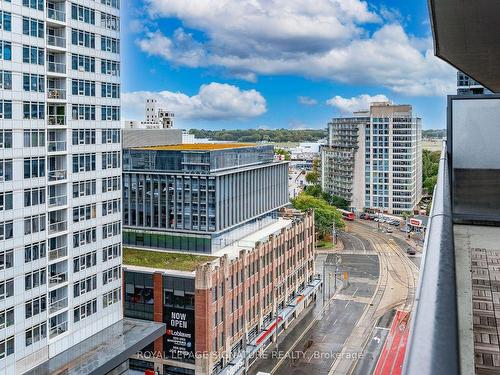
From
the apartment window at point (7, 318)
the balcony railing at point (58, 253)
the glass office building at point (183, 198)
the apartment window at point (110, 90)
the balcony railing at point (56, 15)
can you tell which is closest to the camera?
the apartment window at point (7, 318)

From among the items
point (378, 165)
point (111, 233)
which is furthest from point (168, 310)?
point (378, 165)

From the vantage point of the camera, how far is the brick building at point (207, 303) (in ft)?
86.8

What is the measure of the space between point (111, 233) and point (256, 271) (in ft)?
39.3

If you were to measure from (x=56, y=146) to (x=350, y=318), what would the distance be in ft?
86.2

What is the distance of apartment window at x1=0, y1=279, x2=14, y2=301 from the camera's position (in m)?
16.6

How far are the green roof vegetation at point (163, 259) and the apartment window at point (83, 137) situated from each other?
9.93m

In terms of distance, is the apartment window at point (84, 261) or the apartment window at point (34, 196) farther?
the apartment window at point (84, 261)

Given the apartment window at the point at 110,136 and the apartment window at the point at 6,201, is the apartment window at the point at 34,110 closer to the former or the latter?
the apartment window at the point at 6,201

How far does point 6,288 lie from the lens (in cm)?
1681

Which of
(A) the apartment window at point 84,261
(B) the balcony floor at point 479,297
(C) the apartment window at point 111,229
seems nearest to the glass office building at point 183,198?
(C) the apartment window at point 111,229

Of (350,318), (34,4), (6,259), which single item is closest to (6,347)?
(6,259)

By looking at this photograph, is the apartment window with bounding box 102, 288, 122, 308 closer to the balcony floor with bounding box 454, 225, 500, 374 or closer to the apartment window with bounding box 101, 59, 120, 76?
the apartment window with bounding box 101, 59, 120, 76

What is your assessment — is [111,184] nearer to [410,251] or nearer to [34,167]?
[34,167]

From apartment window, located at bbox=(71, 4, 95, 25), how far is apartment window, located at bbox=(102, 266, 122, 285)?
9.98 metres
